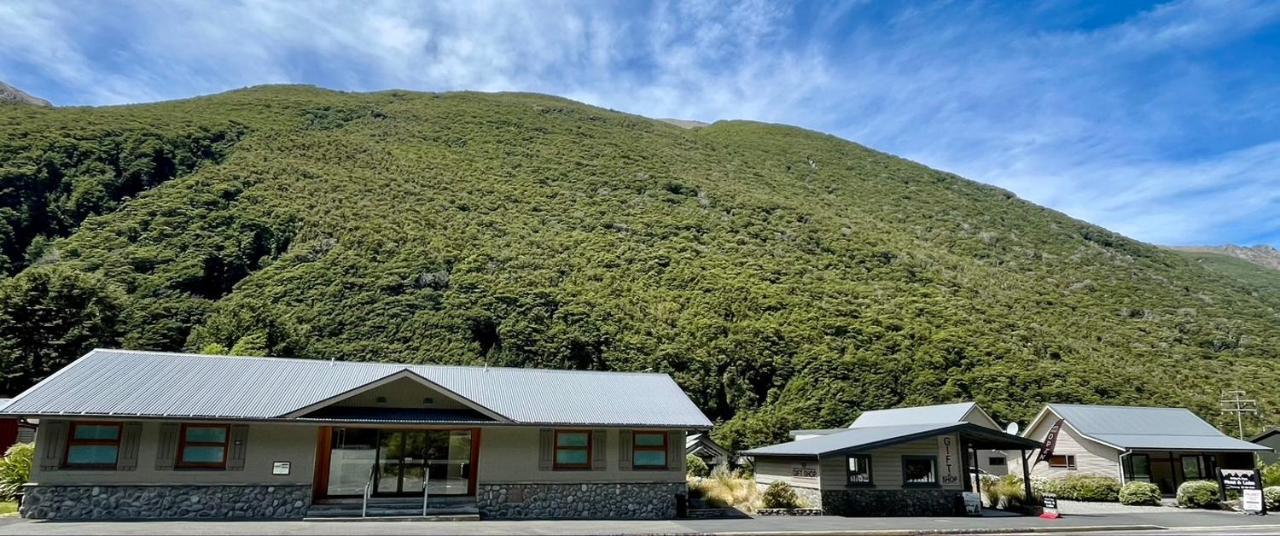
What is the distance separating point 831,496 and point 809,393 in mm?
21279

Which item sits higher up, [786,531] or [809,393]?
[809,393]

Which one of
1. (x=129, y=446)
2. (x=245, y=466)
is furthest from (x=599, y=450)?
(x=129, y=446)

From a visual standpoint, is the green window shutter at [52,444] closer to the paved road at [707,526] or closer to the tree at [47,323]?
the paved road at [707,526]

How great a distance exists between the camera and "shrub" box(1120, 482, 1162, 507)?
27.1 m

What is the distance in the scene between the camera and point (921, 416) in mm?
32312

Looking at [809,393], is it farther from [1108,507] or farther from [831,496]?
[831,496]

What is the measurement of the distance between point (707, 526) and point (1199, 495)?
67.2 ft

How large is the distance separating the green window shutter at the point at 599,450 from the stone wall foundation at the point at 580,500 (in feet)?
1.70

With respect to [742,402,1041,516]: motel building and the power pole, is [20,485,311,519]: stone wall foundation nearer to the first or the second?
[742,402,1041,516]: motel building

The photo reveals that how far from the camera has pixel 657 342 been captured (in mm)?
46062

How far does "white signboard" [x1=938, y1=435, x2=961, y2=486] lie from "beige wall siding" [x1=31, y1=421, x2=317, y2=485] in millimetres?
18139

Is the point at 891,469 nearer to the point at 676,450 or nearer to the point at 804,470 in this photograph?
the point at 804,470

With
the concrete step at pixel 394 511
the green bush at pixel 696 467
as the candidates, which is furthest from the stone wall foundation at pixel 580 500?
the green bush at pixel 696 467

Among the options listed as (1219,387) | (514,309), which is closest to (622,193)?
(514,309)
